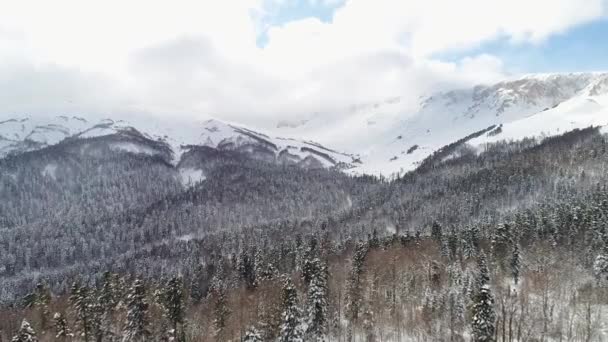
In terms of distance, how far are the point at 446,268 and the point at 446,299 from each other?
17303mm

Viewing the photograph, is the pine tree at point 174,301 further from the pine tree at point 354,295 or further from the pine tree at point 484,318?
the pine tree at point 484,318

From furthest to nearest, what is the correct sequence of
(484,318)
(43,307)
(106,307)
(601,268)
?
(601,268) < (43,307) < (106,307) < (484,318)

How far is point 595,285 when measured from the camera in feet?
305

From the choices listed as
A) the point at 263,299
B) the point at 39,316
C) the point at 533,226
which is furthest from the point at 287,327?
the point at 533,226

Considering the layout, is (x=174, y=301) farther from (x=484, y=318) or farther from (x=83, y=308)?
(x=484, y=318)

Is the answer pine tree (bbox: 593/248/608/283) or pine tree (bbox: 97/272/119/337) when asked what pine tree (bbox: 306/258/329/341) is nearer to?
pine tree (bbox: 97/272/119/337)

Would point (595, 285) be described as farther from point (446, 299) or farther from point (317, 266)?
point (317, 266)

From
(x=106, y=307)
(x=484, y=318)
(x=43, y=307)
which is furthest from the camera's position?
(x=43, y=307)

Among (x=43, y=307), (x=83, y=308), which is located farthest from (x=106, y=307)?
(x=43, y=307)

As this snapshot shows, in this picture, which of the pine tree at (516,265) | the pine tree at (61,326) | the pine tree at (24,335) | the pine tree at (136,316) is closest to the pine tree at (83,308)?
the pine tree at (61,326)

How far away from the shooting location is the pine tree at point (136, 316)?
63438 mm

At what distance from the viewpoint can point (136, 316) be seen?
6359 centimetres

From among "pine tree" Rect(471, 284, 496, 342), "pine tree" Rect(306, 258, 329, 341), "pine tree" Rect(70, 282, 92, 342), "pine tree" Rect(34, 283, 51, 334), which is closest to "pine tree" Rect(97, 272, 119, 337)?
"pine tree" Rect(70, 282, 92, 342)

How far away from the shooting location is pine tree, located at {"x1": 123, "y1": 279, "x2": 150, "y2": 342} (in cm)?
6344
